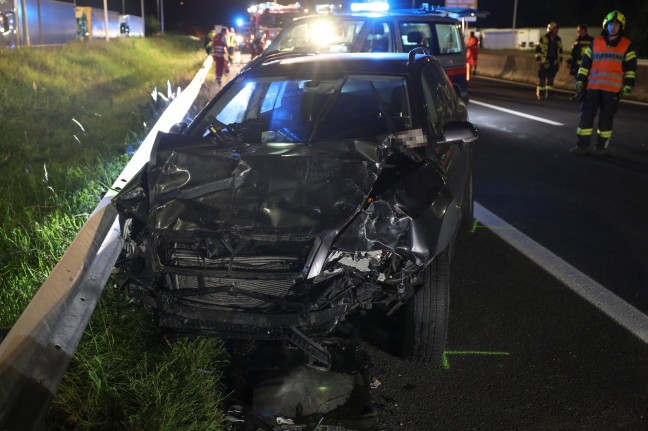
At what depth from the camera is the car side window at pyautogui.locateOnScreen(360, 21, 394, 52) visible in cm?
1109

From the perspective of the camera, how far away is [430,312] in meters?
3.54

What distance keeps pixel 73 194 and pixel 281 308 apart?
3.86 metres

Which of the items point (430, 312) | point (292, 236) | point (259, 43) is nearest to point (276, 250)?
point (292, 236)

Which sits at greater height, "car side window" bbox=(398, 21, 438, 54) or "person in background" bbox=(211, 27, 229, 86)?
"car side window" bbox=(398, 21, 438, 54)

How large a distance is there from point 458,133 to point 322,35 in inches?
322

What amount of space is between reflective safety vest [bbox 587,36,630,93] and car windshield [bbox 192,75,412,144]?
5734 mm

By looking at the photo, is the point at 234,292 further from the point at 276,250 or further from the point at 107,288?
the point at 107,288

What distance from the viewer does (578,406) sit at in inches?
130

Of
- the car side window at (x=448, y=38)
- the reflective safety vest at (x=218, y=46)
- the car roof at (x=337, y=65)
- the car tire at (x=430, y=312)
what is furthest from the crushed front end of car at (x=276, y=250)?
the reflective safety vest at (x=218, y=46)

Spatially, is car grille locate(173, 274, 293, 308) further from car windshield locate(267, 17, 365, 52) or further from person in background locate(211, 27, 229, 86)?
person in background locate(211, 27, 229, 86)

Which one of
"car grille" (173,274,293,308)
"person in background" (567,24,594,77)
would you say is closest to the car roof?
"car grille" (173,274,293,308)

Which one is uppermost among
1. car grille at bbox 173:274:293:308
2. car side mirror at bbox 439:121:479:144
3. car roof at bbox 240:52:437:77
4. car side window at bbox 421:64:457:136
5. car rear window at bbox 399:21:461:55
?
car rear window at bbox 399:21:461:55

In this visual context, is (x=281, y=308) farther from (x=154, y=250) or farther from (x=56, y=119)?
(x=56, y=119)

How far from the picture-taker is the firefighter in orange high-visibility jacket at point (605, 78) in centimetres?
927
